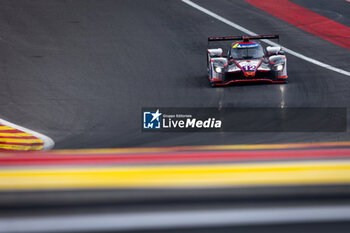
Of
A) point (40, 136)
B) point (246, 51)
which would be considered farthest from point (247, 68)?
point (40, 136)

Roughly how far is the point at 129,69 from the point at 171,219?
11083 mm

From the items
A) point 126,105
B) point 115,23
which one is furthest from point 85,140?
point 115,23

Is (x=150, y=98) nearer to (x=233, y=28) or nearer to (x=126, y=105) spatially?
(x=126, y=105)

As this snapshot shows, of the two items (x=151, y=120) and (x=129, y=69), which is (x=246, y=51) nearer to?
(x=129, y=69)

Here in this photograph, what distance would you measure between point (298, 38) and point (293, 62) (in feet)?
9.01

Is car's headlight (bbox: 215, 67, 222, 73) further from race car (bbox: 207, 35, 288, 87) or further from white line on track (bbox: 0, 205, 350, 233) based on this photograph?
white line on track (bbox: 0, 205, 350, 233)

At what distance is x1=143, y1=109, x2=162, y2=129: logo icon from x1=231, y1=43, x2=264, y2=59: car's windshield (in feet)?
9.83

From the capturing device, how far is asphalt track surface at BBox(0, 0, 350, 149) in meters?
9.03

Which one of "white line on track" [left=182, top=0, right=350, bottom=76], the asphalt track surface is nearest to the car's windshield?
the asphalt track surface

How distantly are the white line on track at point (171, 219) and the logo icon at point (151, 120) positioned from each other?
6.44m

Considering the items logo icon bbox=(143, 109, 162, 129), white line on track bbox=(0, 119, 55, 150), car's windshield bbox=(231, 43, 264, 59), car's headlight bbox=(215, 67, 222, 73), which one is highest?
car's windshield bbox=(231, 43, 264, 59)

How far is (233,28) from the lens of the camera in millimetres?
17031

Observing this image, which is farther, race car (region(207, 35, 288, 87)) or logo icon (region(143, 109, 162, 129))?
race car (region(207, 35, 288, 87))

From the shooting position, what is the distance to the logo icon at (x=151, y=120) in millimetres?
8844
